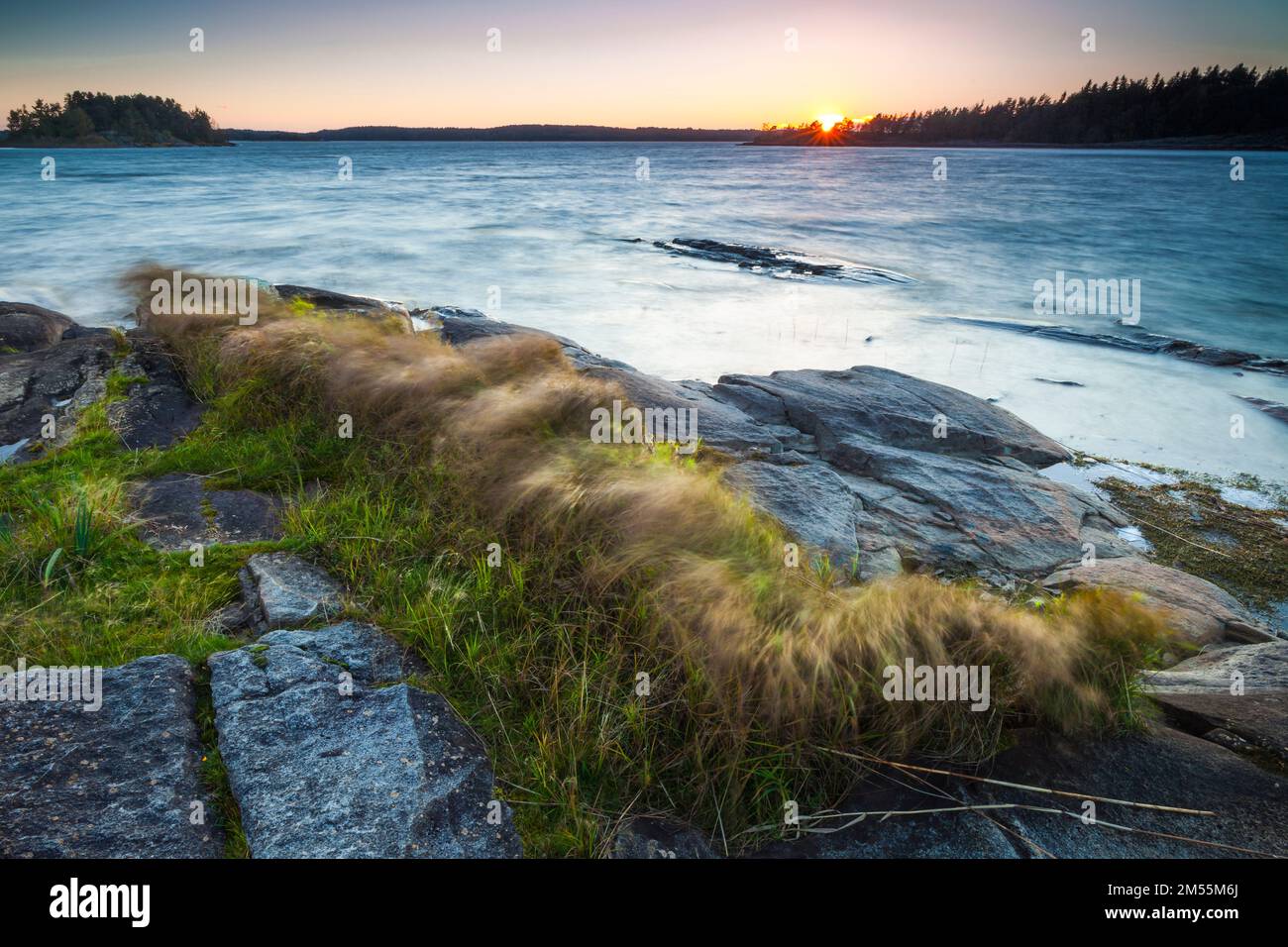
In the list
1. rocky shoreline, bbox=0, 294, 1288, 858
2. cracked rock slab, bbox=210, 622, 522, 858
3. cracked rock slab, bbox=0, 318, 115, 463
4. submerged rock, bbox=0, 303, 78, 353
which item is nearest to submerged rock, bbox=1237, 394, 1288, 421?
rocky shoreline, bbox=0, 294, 1288, 858

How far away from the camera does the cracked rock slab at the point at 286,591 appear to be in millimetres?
3316

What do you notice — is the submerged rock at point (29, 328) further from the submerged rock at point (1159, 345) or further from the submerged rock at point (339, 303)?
the submerged rock at point (1159, 345)

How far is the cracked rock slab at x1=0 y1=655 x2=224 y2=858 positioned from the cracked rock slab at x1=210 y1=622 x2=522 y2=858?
0.45 ft

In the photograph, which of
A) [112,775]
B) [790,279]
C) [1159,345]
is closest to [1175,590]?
[112,775]

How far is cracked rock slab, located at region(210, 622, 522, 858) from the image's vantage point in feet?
7.73

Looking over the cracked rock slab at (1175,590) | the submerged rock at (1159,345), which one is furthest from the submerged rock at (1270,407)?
the cracked rock slab at (1175,590)

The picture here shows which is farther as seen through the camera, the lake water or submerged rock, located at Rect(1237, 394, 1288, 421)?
the lake water

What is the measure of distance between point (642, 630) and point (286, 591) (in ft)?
5.75

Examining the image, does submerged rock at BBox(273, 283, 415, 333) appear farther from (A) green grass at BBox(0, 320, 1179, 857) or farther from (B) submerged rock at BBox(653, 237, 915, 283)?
(B) submerged rock at BBox(653, 237, 915, 283)

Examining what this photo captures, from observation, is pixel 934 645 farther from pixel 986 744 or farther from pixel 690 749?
A: pixel 690 749

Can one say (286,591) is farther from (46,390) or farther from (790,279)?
(790,279)

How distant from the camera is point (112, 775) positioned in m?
2.48

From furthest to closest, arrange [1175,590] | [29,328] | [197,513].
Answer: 1. [29,328]
2. [1175,590]
3. [197,513]
